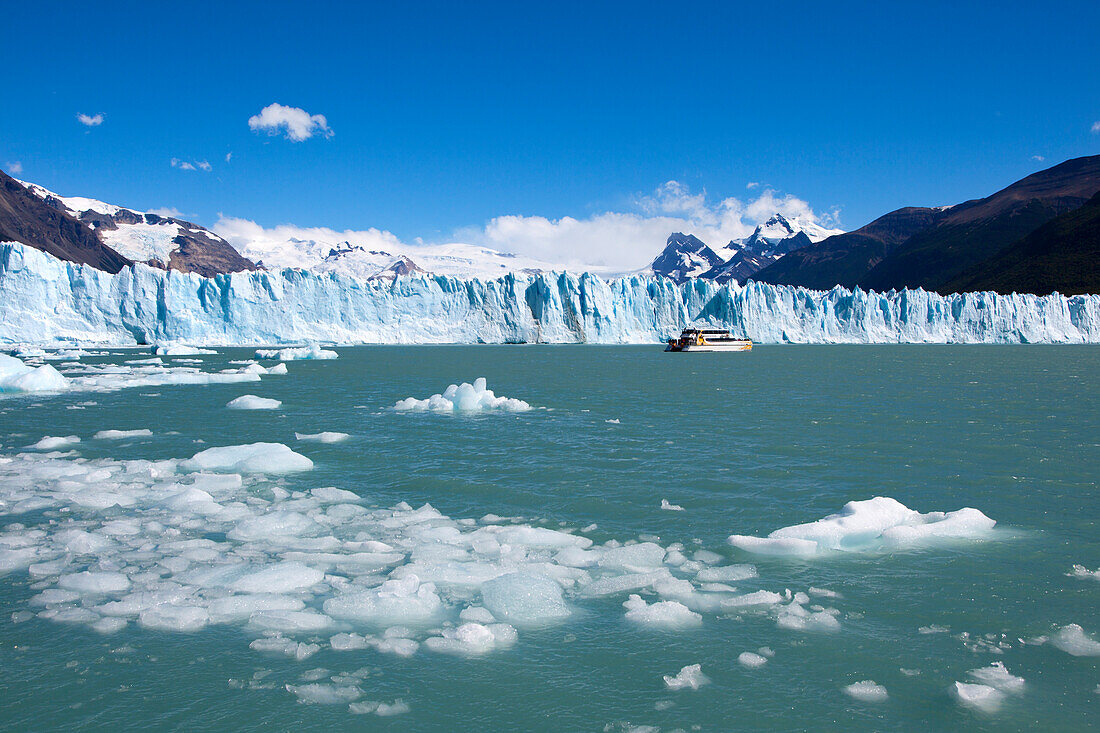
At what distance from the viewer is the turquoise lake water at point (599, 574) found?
385 cm

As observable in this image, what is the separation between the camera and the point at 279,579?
18.0 ft

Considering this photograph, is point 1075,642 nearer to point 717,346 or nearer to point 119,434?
point 119,434

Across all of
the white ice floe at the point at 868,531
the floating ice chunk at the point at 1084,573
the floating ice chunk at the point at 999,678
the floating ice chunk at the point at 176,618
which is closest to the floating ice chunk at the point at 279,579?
the floating ice chunk at the point at 176,618

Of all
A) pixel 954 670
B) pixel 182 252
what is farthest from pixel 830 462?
pixel 182 252

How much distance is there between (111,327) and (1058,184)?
18327 centimetres

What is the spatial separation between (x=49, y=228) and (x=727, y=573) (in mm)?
184322

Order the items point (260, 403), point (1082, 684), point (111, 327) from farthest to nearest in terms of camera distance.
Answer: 1. point (111, 327)
2. point (260, 403)
3. point (1082, 684)

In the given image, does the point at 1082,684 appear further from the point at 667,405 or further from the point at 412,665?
the point at 667,405

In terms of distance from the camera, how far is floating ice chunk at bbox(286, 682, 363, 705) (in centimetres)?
390

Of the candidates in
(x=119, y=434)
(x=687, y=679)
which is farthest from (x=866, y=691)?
(x=119, y=434)

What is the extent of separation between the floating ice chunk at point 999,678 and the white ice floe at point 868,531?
7.16 feet

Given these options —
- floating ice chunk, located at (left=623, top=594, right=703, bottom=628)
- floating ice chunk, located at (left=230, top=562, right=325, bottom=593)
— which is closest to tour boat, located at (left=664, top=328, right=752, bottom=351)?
floating ice chunk, located at (left=623, top=594, right=703, bottom=628)

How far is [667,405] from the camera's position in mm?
18391

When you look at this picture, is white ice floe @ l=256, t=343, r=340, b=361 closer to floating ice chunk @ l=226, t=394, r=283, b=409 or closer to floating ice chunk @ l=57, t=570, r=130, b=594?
floating ice chunk @ l=226, t=394, r=283, b=409
